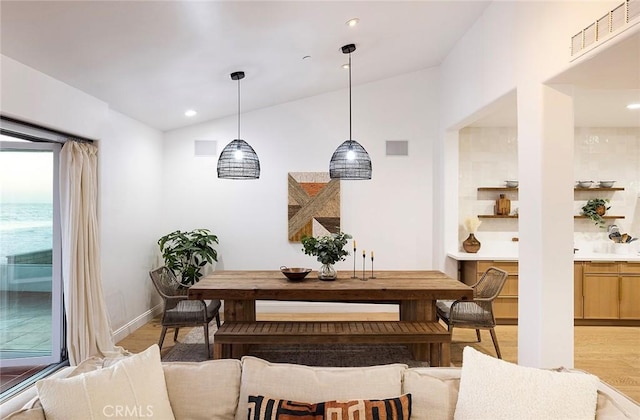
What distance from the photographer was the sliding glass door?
3.29 m

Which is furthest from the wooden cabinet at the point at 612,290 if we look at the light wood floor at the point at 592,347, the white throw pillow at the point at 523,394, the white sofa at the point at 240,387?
the white throw pillow at the point at 523,394

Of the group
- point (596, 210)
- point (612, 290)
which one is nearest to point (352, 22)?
point (596, 210)

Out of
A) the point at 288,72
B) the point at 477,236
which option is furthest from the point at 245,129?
the point at 477,236

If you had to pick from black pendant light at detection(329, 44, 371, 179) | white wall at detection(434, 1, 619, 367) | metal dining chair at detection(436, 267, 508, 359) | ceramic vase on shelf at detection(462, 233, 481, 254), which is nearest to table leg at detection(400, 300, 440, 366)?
metal dining chair at detection(436, 267, 508, 359)

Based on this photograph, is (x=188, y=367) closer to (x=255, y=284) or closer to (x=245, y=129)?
(x=255, y=284)

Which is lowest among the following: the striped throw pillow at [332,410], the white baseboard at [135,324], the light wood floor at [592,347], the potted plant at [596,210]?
the light wood floor at [592,347]

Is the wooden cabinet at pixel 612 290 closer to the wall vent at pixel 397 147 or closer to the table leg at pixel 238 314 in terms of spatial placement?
the wall vent at pixel 397 147

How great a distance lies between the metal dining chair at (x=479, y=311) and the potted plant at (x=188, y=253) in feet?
9.94

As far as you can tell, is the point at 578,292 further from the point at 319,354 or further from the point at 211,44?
the point at 211,44

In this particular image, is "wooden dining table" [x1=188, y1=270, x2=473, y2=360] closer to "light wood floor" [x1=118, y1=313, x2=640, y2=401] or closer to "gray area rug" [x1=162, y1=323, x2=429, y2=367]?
"gray area rug" [x1=162, y1=323, x2=429, y2=367]

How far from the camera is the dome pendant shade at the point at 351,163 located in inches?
148

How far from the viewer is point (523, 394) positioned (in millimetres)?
1508

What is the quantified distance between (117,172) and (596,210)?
19.9 ft

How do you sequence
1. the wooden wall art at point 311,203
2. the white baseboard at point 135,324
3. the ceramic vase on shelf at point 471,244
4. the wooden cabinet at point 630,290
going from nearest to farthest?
the white baseboard at point 135,324
the wooden cabinet at point 630,290
the ceramic vase on shelf at point 471,244
the wooden wall art at point 311,203
